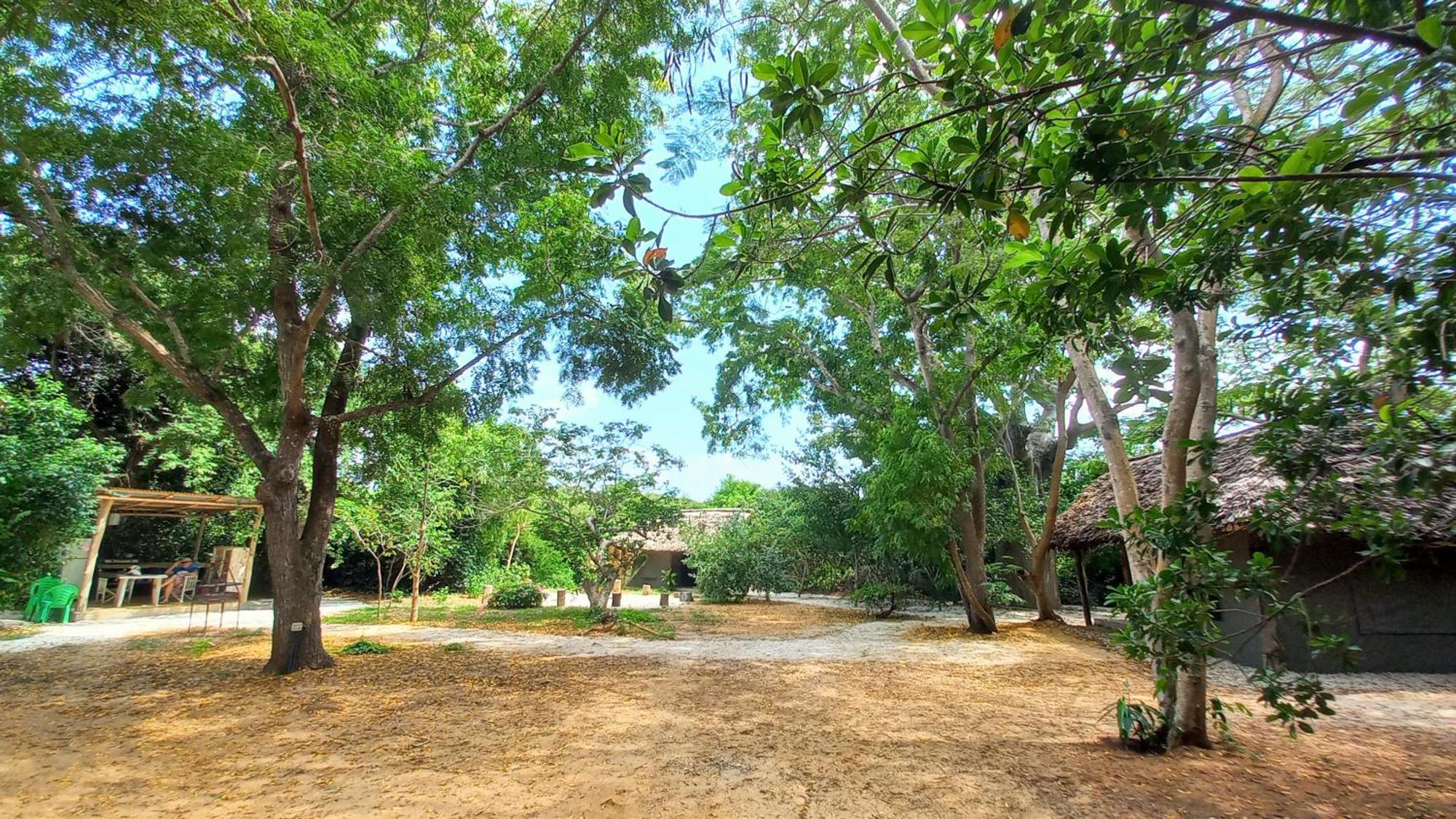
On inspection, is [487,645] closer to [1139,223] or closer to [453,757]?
[453,757]

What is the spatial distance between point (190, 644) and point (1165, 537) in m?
10.7

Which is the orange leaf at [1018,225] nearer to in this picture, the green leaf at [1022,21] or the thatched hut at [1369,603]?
the green leaf at [1022,21]

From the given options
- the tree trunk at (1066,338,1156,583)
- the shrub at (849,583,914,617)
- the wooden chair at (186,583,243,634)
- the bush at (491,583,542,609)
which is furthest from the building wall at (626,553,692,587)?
the tree trunk at (1066,338,1156,583)

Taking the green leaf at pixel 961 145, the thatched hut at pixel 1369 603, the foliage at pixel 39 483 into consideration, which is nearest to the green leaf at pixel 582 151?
the green leaf at pixel 961 145

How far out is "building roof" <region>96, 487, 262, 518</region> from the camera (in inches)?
405

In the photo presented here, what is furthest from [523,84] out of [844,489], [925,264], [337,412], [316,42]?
[844,489]

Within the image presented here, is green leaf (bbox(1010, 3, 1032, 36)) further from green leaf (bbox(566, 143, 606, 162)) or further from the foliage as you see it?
the foliage

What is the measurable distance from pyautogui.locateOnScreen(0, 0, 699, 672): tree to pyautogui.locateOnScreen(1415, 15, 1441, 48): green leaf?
5285mm

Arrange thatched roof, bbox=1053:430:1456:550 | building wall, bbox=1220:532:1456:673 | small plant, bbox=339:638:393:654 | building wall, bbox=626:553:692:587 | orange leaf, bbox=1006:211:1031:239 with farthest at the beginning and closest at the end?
building wall, bbox=626:553:692:587, small plant, bbox=339:638:393:654, building wall, bbox=1220:532:1456:673, thatched roof, bbox=1053:430:1456:550, orange leaf, bbox=1006:211:1031:239

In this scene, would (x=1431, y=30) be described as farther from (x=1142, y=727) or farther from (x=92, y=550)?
(x=92, y=550)

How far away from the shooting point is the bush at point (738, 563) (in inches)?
637

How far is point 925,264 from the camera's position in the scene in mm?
2691

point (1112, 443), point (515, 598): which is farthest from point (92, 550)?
point (1112, 443)

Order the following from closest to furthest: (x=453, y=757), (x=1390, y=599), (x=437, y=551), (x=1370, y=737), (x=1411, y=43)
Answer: (x=1411, y=43) < (x=453, y=757) < (x=1370, y=737) < (x=1390, y=599) < (x=437, y=551)
